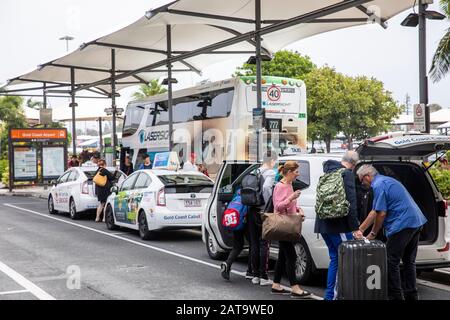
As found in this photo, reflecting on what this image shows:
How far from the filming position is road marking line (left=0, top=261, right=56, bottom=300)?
7605 mm

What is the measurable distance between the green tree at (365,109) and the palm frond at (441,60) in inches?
996

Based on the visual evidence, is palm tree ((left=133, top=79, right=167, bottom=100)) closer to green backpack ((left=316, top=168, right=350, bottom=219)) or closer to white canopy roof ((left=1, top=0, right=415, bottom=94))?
white canopy roof ((left=1, top=0, right=415, bottom=94))

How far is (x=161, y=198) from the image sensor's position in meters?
12.7

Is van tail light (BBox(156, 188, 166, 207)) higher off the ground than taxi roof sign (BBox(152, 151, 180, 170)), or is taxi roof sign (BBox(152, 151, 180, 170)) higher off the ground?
taxi roof sign (BBox(152, 151, 180, 170))

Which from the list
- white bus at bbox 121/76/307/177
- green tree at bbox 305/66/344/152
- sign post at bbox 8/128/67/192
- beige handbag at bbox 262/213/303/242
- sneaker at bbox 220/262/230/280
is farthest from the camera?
green tree at bbox 305/66/344/152

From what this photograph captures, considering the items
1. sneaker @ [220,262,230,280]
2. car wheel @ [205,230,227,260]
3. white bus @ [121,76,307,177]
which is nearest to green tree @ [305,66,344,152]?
white bus @ [121,76,307,177]

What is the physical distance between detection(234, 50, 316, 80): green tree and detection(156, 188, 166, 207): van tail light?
3888cm

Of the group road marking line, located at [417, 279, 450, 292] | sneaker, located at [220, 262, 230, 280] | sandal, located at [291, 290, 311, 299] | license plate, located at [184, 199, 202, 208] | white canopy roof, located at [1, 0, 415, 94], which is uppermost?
white canopy roof, located at [1, 0, 415, 94]

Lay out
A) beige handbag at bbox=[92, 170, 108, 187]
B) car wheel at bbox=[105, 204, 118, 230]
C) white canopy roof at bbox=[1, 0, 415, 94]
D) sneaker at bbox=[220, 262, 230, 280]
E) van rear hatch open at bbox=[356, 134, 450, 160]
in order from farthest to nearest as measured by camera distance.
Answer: beige handbag at bbox=[92, 170, 108, 187]
white canopy roof at bbox=[1, 0, 415, 94]
car wheel at bbox=[105, 204, 118, 230]
sneaker at bbox=[220, 262, 230, 280]
van rear hatch open at bbox=[356, 134, 450, 160]

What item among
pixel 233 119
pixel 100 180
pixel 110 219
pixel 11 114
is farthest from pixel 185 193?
pixel 11 114

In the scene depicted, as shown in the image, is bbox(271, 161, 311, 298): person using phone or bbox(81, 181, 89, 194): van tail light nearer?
bbox(271, 161, 311, 298): person using phone

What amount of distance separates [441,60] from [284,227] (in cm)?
1899

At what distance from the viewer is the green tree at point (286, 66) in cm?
5138
